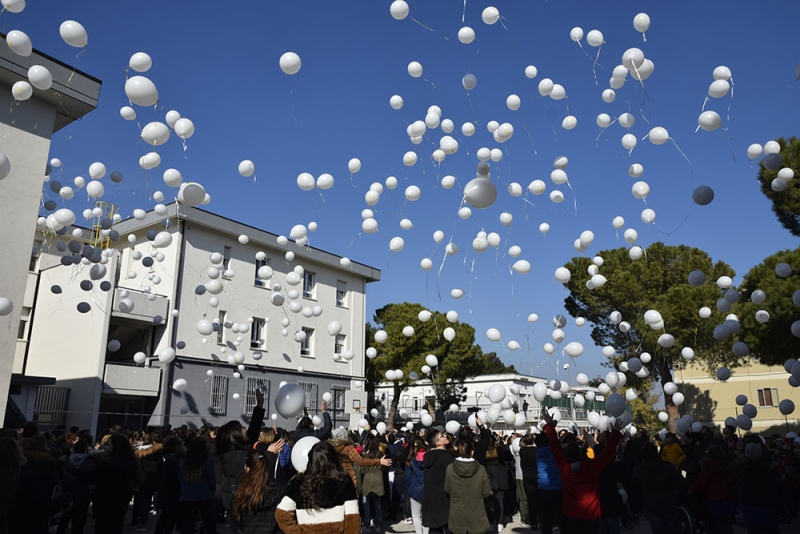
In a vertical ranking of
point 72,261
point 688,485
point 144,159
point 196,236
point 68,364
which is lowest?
point 688,485

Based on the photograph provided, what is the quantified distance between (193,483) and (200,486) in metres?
0.08

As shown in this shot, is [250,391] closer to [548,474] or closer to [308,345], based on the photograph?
[308,345]

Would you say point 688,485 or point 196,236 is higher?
point 196,236

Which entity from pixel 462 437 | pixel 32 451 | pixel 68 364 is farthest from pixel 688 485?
pixel 68 364

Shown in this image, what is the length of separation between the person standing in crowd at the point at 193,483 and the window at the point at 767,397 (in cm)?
3504

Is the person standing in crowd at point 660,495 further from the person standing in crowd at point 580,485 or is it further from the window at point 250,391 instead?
the window at point 250,391

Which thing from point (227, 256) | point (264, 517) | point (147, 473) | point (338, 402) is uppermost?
point (227, 256)

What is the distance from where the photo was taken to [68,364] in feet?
60.9

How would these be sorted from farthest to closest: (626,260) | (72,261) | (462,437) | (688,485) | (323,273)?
(323,273) < (626,260) < (72,261) < (688,485) < (462,437)

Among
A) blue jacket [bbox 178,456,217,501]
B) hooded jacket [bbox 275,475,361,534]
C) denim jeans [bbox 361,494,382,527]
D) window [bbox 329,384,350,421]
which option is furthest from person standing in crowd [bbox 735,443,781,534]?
window [bbox 329,384,350,421]

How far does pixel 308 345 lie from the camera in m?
25.2

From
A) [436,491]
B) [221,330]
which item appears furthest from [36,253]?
[436,491]

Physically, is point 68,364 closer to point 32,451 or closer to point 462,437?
point 32,451

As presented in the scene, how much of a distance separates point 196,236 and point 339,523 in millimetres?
19970
